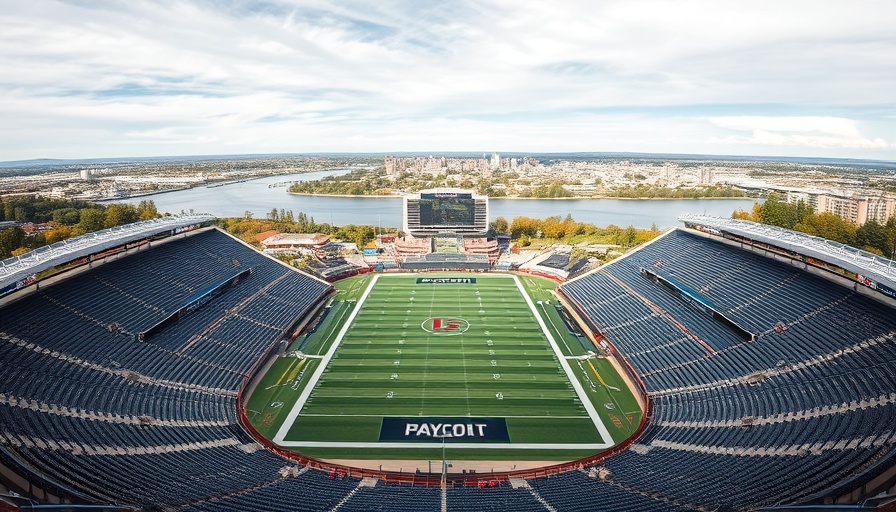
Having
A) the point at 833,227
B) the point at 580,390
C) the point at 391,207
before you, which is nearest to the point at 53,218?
the point at 391,207

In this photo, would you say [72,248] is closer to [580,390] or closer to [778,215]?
[580,390]

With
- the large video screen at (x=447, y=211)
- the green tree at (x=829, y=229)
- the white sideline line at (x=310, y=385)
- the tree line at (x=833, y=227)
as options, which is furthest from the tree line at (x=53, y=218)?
the green tree at (x=829, y=229)

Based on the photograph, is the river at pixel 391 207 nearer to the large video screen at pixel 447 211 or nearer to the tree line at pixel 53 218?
the tree line at pixel 53 218

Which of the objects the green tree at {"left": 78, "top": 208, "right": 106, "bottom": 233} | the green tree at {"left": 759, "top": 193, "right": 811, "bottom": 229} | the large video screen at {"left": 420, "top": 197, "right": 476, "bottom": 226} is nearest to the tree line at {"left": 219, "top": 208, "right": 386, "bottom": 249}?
the large video screen at {"left": 420, "top": 197, "right": 476, "bottom": 226}

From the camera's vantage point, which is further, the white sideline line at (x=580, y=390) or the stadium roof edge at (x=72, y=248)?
the white sideline line at (x=580, y=390)

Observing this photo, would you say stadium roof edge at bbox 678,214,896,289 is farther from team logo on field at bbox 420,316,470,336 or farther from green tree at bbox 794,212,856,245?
green tree at bbox 794,212,856,245
